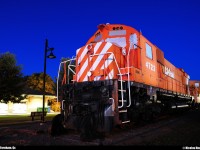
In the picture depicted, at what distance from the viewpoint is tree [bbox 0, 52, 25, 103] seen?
22.4 m

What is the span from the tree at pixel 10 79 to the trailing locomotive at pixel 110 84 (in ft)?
49.3

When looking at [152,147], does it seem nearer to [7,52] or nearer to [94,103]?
[94,103]

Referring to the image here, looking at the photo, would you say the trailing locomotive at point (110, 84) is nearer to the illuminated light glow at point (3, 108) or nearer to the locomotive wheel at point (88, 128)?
the locomotive wheel at point (88, 128)

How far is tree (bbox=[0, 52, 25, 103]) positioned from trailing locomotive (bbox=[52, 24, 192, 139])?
15015 mm

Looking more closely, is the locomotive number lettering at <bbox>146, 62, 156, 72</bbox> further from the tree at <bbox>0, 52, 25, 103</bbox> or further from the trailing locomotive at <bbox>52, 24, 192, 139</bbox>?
the tree at <bbox>0, 52, 25, 103</bbox>

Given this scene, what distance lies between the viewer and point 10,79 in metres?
22.6

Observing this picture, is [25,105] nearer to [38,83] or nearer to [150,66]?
[38,83]

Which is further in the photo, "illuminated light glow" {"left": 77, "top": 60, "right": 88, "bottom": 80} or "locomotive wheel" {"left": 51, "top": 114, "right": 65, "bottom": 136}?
"illuminated light glow" {"left": 77, "top": 60, "right": 88, "bottom": 80}

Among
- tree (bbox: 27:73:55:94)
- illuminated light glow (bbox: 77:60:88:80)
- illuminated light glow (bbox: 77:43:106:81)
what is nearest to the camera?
illuminated light glow (bbox: 77:43:106:81)

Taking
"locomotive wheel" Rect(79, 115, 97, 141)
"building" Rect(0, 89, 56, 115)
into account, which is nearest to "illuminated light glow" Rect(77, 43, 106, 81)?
"locomotive wheel" Rect(79, 115, 97, 141)

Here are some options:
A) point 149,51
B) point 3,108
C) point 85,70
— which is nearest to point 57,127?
point 85,70

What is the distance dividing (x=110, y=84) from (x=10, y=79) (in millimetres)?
Result: 17774

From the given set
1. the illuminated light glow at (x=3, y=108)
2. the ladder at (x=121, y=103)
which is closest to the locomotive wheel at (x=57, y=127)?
the ladder at (x=121, y=103)

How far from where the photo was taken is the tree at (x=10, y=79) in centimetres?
2242
